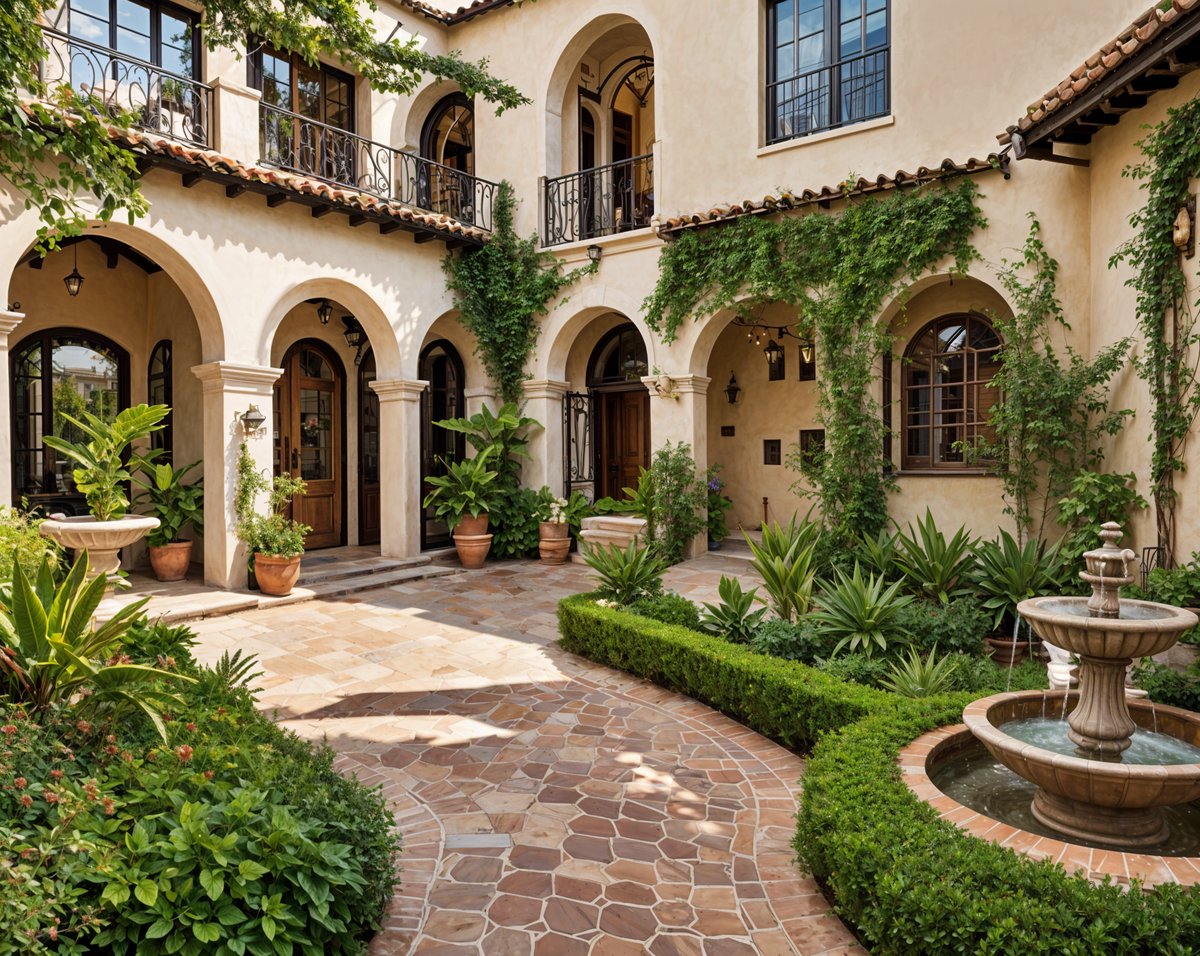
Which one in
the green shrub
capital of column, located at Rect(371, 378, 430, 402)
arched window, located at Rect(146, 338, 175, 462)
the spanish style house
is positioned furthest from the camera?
capital of column, located at Rect(371, 378, 430, 402)

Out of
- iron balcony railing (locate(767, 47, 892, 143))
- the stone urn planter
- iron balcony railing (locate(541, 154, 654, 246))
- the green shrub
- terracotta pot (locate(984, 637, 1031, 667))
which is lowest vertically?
terracotta pot (locate(984, 637, 1031, 667))

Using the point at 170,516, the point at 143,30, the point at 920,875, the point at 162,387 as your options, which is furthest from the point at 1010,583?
the point at 143,30

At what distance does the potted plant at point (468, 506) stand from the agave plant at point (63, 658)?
26.8 ft

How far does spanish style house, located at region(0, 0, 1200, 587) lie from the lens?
8.42 metres

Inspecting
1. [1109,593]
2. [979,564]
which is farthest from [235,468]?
[1109,593]

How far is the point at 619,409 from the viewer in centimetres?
1424

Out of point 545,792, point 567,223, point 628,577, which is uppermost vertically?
point 567,223

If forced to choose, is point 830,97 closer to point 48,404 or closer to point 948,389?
point 948,389

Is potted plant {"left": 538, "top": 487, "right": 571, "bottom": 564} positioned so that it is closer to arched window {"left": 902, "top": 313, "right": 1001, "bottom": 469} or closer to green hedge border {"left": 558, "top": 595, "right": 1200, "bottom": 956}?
arched window {"left": 902, "top": 313, "right": 1001, "bottom": 469}

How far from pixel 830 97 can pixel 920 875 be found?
10.2 metres

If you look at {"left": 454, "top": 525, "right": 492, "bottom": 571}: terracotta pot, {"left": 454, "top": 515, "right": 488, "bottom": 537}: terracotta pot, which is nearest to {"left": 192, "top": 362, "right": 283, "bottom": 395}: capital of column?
{"left": 454, "top": 515, "right": 488, "bottom": 537}: terracotta pot

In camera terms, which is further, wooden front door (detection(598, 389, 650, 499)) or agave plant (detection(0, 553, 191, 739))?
wooden front door (detection(598, 389, 650, 499))

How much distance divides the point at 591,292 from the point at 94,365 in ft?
24.8

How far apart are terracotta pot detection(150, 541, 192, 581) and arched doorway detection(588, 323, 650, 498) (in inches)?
269
